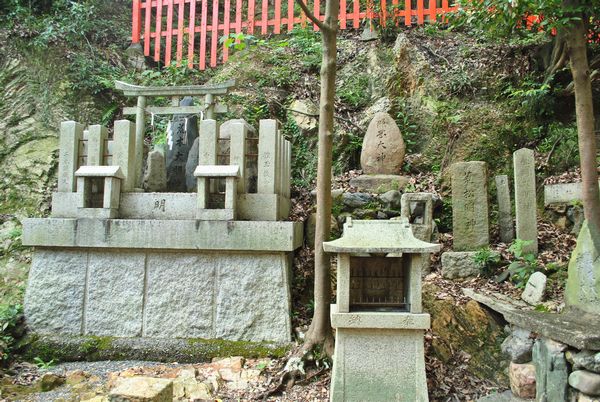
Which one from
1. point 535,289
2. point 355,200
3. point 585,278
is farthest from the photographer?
point 355,200

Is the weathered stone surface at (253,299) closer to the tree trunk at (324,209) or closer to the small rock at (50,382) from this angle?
the tree trunk at (324,209)

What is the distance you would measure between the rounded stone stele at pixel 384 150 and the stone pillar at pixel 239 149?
3.48m

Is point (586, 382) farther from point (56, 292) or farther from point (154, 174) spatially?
point (56, 292)

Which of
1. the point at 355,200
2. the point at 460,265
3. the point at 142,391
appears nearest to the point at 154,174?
the point at 355,200

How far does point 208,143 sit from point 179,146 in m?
1.47

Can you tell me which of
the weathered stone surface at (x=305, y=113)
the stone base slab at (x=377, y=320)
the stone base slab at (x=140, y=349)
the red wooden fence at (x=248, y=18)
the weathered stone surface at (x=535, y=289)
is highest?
the red wooden fence at (x=248, y=18)

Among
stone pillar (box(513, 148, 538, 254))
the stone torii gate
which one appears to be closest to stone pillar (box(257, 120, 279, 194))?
the stone torii gate

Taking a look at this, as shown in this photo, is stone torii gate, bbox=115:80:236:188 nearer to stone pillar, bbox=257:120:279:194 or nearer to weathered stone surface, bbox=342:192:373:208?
stone pillar, bbox=257:120:279:194

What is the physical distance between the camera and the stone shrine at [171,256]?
543 centimetres

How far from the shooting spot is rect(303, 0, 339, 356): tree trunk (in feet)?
15.9

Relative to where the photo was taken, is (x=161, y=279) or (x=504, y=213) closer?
(x=161, y=279)

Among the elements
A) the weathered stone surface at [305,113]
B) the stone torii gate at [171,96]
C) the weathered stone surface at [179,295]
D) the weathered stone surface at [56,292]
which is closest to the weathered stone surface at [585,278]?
the weathered stone surface at [179,295]

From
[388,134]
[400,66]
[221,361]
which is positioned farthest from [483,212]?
[400,66]

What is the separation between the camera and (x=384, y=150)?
328 inches
